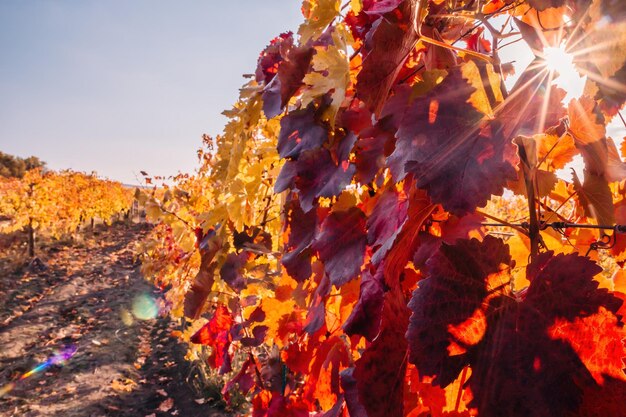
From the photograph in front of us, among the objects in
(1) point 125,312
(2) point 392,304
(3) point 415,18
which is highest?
(1) point 125,312

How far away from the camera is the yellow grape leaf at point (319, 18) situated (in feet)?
3.27

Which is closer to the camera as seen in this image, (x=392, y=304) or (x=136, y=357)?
(x=392, y=304)

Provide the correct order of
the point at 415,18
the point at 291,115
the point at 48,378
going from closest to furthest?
the point at 415,18, the point at 291,115, the point at 48,378

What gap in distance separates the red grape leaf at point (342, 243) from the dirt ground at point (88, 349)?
5302mm

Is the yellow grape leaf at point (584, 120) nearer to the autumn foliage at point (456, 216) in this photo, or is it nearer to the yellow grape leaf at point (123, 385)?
the autumn foliage at point (456, 216)

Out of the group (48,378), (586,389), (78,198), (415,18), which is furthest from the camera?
(78,198)

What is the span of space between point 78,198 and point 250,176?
71.7ft

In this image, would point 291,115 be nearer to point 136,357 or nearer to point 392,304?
point 392,304

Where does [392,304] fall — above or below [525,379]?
above

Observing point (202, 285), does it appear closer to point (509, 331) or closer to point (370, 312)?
point (370, 312)

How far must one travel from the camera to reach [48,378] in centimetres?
665

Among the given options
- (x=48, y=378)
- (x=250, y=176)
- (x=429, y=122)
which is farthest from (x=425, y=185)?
(x=48, y=378)

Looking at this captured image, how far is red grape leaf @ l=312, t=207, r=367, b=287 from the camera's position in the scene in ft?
2.42

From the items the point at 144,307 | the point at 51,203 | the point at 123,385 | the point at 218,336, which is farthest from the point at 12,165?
the point at 218,336
